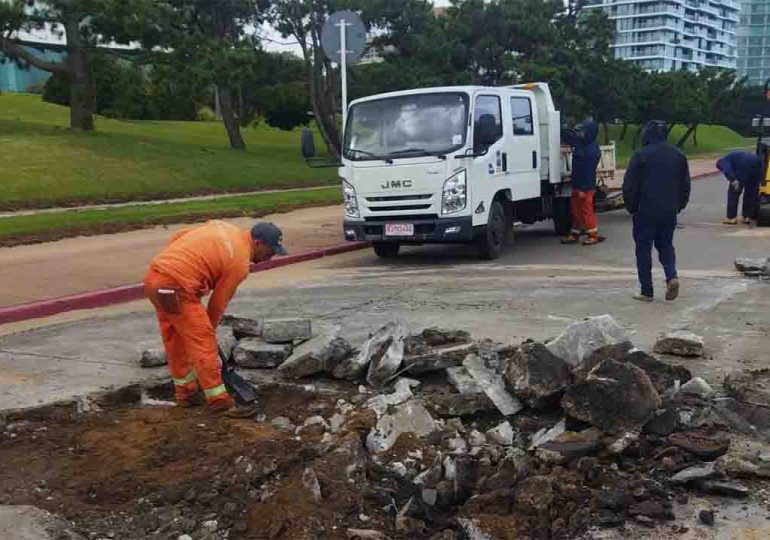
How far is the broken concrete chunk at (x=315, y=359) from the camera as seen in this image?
6.00 m

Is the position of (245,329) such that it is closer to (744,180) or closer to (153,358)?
(153,358)

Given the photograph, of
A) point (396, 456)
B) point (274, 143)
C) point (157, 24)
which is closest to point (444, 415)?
point (396, 456)

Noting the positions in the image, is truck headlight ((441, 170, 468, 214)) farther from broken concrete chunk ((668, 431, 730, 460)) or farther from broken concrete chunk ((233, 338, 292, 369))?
broken concrete chunk ((668, 431, 730, 460))

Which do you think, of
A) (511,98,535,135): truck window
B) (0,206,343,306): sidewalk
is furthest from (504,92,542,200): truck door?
(0,206,343,306): sidewalk

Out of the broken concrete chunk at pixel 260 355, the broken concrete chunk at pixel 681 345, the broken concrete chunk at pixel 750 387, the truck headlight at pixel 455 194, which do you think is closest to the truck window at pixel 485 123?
the truck headlight at pixel 455 194

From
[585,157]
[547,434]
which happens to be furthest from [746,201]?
[547,434]

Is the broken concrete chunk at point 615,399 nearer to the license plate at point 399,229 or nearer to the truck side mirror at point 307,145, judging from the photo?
the license plate at point 399,229

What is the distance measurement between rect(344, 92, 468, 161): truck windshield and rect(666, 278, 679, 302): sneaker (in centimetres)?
363

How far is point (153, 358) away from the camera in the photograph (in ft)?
21.5

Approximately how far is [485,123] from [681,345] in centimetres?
550

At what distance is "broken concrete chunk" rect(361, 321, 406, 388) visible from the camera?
19.0 ft

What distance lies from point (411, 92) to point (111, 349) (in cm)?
612

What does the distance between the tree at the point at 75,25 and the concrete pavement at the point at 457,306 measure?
15475 millimetres

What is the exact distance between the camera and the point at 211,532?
12.6 ft
